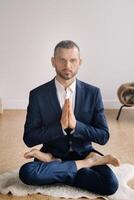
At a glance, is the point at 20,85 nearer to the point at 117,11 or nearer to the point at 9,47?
the point at 9,47

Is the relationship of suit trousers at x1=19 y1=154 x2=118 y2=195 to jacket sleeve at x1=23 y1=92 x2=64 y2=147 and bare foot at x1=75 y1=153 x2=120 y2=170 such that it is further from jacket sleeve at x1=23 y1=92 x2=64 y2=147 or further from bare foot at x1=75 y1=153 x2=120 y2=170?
jacket sleeve at x1=23 y1=92 x2=64 y2=147

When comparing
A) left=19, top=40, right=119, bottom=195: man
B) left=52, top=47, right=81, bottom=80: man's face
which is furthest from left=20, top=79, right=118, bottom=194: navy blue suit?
left=52, top=47, right=81, bottom=80: man's face

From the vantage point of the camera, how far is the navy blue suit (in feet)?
6.61

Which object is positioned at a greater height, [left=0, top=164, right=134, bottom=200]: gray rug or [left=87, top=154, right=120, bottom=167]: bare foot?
[left=87, top=154, right=120, bottom=167]: bare foot

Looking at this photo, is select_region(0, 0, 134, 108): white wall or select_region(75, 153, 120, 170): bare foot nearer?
Answer: select_region(75, 153, 120, 170): bare foot

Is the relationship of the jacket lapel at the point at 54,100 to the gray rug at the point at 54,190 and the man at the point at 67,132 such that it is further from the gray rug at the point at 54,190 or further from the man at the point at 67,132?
the gray rug at the point at 54,190

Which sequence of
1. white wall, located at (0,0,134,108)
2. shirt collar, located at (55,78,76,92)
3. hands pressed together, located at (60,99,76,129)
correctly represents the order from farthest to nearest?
white wall, located at (0,0,134,108), shirt collar, located at (55,78,76,92), hands pressed together, located at (60,99,76,129)

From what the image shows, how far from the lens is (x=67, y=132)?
2068 mm

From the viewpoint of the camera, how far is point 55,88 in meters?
2.11

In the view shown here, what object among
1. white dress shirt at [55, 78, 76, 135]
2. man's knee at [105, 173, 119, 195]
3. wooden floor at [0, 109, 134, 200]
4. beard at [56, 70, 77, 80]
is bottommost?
wooden floor at [0, 109, 134, 200]

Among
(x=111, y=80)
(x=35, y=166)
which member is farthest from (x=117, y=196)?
(x=111, y=80)

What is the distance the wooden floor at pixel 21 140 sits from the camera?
2484 millimetres

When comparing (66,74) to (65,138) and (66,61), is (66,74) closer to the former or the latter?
(66,61)

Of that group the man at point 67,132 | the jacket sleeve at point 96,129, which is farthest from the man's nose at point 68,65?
the jacket sleeve at point 96,129
